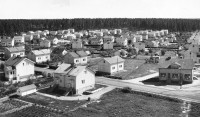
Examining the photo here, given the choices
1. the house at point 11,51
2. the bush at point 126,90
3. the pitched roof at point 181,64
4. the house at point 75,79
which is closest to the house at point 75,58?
the house at point 11,51

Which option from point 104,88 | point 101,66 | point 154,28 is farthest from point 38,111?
point 154,28

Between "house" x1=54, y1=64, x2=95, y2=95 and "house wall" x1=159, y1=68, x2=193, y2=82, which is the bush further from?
"house wall" x1=159, y1=68, x2=193, y2=82

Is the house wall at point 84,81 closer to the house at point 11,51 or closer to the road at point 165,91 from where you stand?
the road at point 165,91

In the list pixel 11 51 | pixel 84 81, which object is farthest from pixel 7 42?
pixel 84 81

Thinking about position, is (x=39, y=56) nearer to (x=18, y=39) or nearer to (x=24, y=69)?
(x=24, y=69)

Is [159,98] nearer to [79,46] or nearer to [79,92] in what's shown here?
[79,92]
